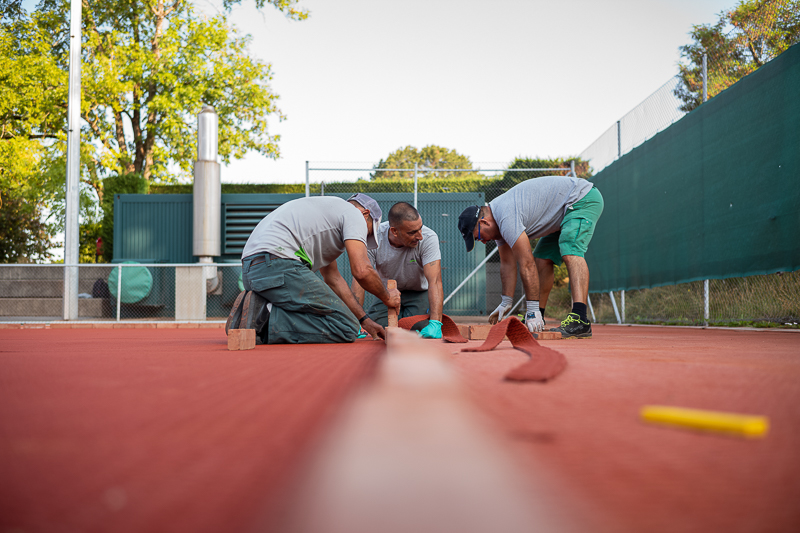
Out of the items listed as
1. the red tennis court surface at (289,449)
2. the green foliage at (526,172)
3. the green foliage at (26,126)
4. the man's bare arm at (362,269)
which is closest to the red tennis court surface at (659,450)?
the red tennis court surface at (289,449)

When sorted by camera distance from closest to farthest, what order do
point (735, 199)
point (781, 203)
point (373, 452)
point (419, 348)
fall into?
point (373, 452)
point (419, 348)
point (781, 203)
point (735, 199)

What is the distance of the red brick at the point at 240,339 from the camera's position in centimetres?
281

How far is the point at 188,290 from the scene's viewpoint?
934cm

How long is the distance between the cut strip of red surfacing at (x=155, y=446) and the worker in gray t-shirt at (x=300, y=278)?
1757mm

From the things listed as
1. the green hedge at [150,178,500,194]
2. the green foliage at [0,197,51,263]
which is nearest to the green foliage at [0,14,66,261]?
the green foliage at [0,197,51,263]

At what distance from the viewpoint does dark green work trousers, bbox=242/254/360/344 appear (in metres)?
3.29

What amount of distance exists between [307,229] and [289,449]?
287 centimetres

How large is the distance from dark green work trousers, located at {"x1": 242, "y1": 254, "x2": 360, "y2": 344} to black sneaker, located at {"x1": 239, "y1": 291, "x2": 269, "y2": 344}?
0.14ft

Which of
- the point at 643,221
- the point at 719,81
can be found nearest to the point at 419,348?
the point at 643,221

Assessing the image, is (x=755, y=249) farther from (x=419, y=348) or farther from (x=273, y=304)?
(x=419, y=348)

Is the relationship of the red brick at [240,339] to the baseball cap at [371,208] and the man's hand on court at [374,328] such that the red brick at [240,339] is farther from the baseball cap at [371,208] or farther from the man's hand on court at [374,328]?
the baseball cap at [371,208]

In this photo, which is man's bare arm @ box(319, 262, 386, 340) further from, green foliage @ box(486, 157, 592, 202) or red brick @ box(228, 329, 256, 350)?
green foliage @ box(486, 157, 592, 202)

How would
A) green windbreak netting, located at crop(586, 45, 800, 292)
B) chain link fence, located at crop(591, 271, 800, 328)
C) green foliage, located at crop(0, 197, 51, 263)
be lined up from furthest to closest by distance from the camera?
green foliage, located at crop(0, 197, 51, 263)
chain link fence, located at crop(591, 271, 800, 328)
green windbreak netting, located at crop(586, 45, 800, 292)

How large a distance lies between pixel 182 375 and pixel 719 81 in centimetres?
879
